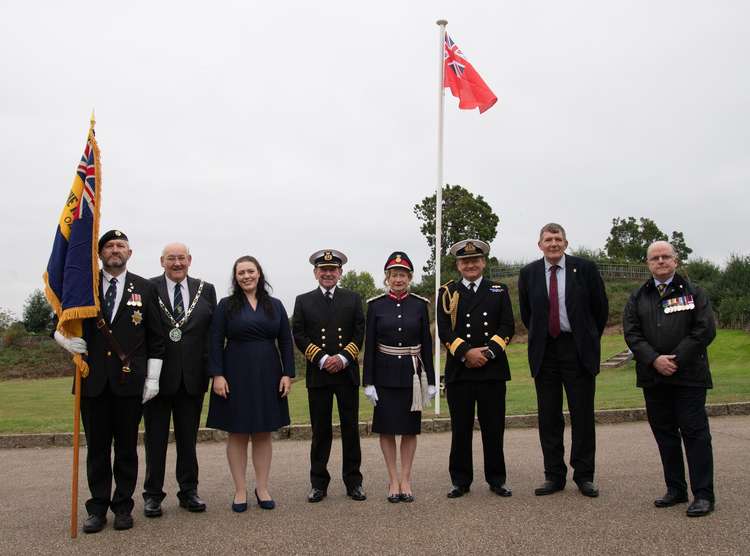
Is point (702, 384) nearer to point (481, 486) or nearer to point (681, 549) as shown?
point (681, 549)

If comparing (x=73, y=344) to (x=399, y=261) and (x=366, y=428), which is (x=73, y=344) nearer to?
(x=399, y=261)

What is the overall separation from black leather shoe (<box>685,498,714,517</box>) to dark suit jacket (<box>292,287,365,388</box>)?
2.80m

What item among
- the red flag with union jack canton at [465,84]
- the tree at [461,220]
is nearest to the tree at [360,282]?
the tree at [461,220]

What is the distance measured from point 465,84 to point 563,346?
659 centimetres

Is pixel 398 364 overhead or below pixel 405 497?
overhead

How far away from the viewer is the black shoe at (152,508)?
5258mm

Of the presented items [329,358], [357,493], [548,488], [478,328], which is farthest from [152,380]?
[548,488]

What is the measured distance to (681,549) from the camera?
163 inches

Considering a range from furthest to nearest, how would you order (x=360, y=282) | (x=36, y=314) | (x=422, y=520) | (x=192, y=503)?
(x=360, y=282), (x=36, y=314), (x=192, y=503), (x=422, y=520)

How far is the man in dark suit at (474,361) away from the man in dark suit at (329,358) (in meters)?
0.82

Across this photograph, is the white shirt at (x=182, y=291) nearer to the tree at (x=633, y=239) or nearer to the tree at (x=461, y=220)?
the tree at (x=461, y=220)

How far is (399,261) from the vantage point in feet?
19.7

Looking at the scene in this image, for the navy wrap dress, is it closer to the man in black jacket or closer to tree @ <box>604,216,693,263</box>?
the man in black jacket

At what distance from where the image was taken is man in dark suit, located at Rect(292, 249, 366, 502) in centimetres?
587
